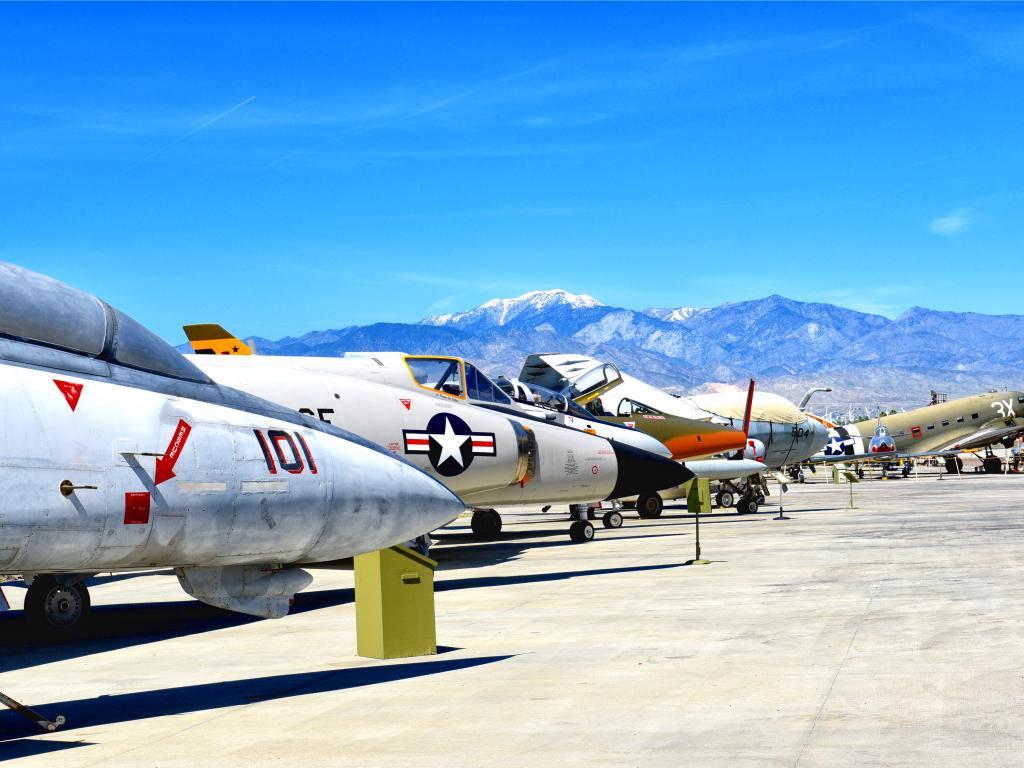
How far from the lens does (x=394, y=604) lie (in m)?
10.4

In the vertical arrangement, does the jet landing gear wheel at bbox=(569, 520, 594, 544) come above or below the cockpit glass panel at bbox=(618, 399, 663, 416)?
below

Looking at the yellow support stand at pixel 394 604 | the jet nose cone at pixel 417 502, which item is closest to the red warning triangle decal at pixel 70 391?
the jet nose cone at pixel 417 502

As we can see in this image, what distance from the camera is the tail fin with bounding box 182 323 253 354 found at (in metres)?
23.1

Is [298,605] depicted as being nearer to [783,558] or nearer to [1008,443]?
[783,558]

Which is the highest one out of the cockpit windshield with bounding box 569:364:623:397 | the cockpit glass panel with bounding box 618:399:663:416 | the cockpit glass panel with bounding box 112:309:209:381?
the cockpit windshield with bounding box 569:364:623:397

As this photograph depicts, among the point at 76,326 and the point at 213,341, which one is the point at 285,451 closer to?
the point at 76,326

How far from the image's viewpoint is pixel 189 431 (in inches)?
318

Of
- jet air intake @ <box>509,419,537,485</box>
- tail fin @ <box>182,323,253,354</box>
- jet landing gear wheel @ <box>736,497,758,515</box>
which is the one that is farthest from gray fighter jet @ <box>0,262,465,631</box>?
jet landing gear wheel @ <box>736,497,758,515</box>

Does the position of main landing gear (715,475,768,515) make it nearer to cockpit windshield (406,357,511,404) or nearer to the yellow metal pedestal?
the yellow metal pedestal

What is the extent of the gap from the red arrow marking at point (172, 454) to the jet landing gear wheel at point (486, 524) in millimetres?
18697

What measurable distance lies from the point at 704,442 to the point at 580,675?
2186 cm

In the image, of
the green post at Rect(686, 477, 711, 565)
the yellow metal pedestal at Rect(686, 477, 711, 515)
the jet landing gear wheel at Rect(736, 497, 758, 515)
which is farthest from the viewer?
the jet landing gear wheel at Rect(736, 497, 758, 515)

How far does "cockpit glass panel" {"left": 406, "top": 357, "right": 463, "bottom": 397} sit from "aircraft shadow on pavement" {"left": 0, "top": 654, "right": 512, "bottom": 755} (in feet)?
25.5

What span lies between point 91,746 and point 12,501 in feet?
5.45
